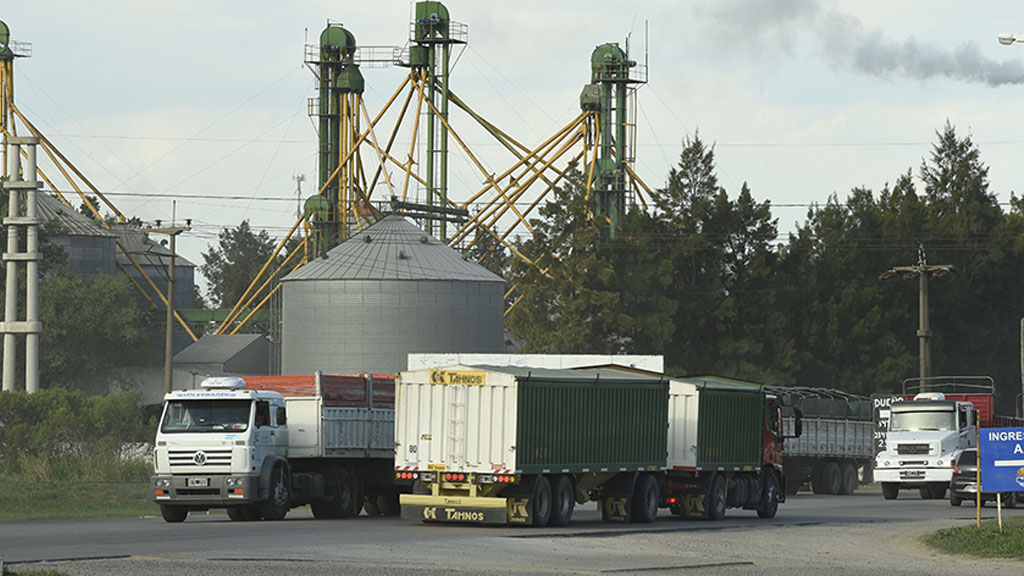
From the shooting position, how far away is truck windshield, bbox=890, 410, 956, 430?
48.2 m

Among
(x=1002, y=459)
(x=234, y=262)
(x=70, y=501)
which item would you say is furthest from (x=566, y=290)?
(x=234, y=262)

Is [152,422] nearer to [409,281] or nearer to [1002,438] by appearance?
[409,281]

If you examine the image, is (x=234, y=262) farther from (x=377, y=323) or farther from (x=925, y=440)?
(x=925, y=440)

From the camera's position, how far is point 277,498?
33000 mm

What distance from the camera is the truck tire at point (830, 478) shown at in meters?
54.4

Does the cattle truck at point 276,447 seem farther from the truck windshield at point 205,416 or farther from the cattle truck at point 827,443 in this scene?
the cattle truck at point 827,443

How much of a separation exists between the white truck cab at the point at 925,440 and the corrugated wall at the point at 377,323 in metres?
35.3

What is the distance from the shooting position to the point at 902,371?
3285 inches

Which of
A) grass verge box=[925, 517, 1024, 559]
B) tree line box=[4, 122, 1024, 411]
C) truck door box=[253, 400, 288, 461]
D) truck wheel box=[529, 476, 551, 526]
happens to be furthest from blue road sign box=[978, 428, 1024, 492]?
tree line box=[4, 122, 1024, 411]

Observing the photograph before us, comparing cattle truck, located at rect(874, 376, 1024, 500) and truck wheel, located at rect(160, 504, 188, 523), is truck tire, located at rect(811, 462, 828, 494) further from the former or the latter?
truck wheel, located at rect(160, 504, 188, 523)

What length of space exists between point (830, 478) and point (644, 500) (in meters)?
22.4

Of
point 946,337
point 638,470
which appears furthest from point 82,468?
point 946,337

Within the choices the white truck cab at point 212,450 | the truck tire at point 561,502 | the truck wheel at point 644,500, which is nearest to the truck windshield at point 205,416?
the white truck cab at point 212,450

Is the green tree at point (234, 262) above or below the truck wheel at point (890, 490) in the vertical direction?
above
